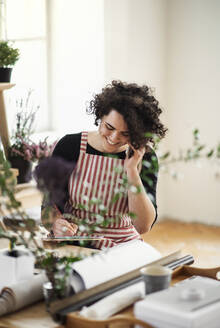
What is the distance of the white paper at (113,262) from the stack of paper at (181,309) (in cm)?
19

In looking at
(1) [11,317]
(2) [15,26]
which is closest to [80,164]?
(1) [11,317]

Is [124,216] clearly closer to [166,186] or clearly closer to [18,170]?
[18,170]

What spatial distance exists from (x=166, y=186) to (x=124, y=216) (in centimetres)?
323

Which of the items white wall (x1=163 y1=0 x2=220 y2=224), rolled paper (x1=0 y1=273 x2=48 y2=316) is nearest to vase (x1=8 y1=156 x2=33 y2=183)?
rolled paper (x1=0 y1=273 x2=48 y2=316)

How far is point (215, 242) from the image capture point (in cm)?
500

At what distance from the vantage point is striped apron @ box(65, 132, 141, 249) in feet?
8.16

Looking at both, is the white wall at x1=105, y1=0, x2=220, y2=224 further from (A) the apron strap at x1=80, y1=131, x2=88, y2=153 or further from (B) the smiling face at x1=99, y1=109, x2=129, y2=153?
(B) the smiling face at x1=99, y1=109, x2=129, y2=153

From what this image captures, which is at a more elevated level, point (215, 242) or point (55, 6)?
point (55, 6)

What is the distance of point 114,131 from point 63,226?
0.44 m

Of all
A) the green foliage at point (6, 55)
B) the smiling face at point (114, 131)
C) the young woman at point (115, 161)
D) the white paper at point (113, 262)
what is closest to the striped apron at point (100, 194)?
the young woman at point (115, 161)

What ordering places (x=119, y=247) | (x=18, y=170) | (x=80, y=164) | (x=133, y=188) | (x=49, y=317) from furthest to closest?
(x=18, y=170) < (x=80, y=164) < (x=119, y=247) < (x=49, y=317) < (x=133, y=188)

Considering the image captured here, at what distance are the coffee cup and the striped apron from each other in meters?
0.75

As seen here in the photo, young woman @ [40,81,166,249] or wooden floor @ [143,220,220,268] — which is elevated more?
young woman @ [40,81,166,249]

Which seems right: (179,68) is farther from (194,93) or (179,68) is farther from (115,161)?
(115,161)
